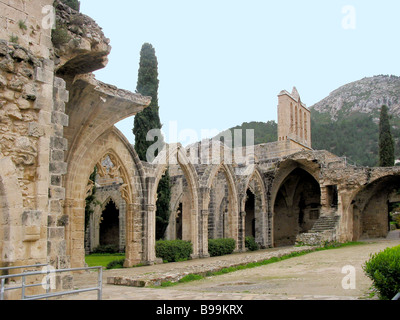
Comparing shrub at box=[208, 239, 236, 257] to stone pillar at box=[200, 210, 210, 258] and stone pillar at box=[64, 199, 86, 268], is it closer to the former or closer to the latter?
stone pillar at box=[200, 210, 210, 258]

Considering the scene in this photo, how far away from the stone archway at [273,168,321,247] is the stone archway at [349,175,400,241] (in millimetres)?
2760

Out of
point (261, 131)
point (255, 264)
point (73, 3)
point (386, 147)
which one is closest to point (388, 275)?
point (255, 264)

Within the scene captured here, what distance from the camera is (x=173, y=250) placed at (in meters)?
16.1

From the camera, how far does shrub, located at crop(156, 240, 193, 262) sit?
15.6m

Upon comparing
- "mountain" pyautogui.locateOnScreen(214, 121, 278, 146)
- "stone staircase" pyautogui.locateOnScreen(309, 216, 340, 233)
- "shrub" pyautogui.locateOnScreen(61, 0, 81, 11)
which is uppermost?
"mountain" pyautogui.locateOnScreen(214, 121, 278, 146)

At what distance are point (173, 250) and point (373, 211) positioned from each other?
11.4 meters

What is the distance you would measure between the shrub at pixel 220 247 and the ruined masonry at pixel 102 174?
0.52 m

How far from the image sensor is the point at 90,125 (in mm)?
12945

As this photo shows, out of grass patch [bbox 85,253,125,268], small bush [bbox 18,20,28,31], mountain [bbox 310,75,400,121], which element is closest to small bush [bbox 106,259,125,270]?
grass patch [bbox 85,253,125,268]

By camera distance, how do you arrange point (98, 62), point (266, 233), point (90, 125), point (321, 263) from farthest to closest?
1. point (266, 233)
2. point (90, 125)
3. point (321, 263)
4. point (98, 62)

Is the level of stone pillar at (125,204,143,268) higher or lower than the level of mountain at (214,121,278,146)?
lower

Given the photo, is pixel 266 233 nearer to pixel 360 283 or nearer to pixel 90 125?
pixel 90 125
